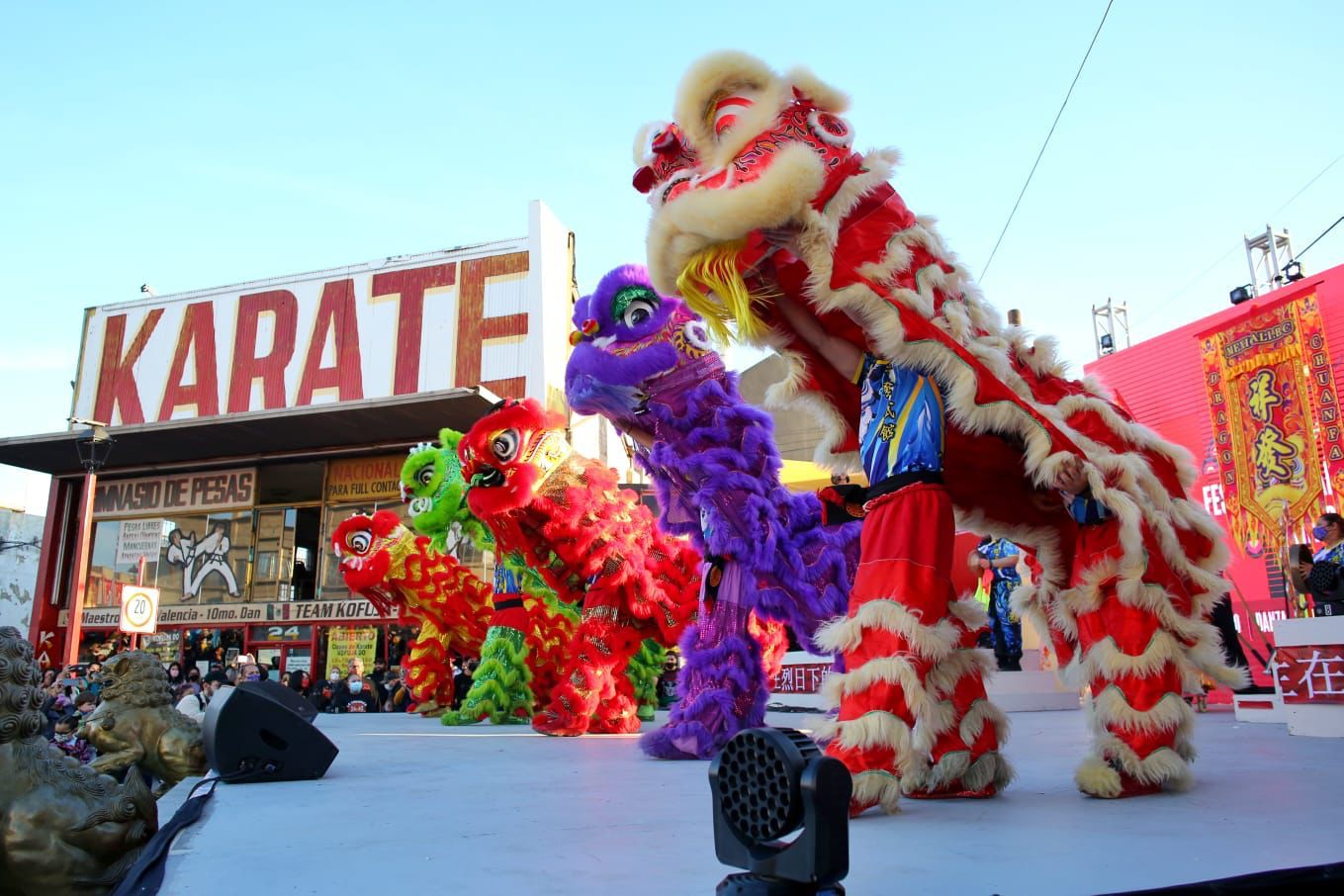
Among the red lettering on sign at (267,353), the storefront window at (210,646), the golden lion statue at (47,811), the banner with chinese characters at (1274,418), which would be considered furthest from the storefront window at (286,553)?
the golden lion statue at (47,811)

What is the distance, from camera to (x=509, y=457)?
4926 mm

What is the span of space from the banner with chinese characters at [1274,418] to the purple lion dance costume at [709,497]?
6.22 metres

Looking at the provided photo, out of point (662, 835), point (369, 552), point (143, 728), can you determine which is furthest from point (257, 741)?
point (369, 552)

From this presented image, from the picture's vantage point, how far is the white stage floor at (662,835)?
1.35 m

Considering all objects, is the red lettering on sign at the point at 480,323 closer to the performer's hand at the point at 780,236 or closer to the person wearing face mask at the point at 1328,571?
the person wearing face mask at the point at 1328,571

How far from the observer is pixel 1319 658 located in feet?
12.7

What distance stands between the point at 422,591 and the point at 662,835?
589cm

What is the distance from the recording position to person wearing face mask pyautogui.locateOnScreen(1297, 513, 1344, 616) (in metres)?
4.23

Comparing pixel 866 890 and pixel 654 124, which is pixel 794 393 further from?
pixel 866 890

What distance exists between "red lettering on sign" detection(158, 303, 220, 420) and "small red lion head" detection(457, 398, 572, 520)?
10669mm

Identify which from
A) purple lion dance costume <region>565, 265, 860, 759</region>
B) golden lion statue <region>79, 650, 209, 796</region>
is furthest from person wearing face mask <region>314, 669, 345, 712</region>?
purple lion dance costume <region>565, 265, 860, 759</region>

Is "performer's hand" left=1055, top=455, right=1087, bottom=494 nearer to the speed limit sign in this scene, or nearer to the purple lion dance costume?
the purple lion dance costume

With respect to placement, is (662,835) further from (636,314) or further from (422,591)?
(422,591)

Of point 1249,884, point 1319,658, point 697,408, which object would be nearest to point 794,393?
point 697,408
